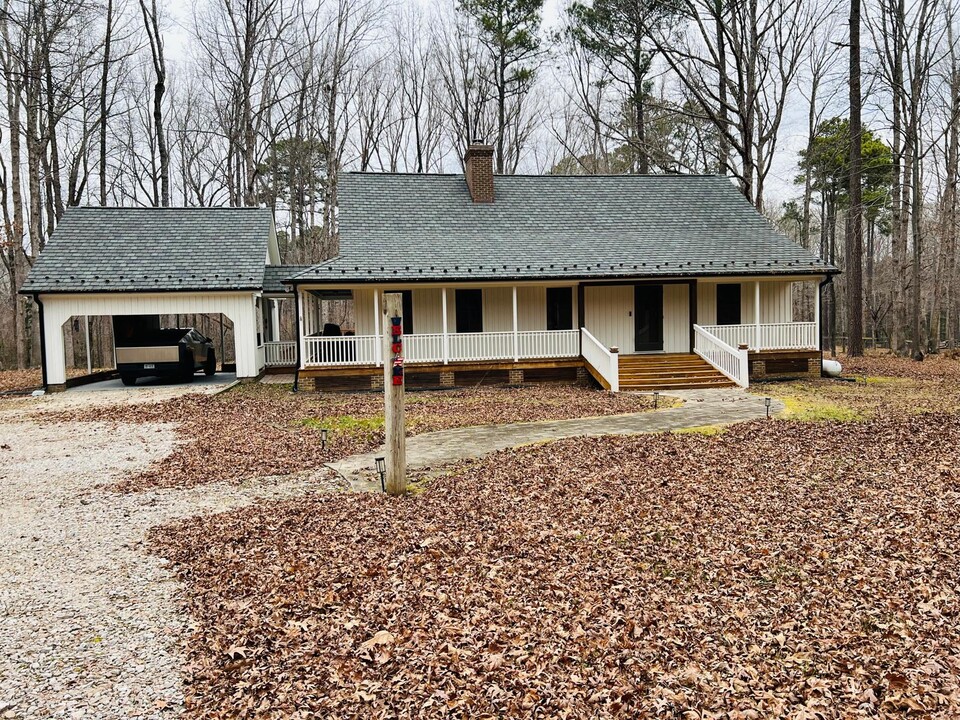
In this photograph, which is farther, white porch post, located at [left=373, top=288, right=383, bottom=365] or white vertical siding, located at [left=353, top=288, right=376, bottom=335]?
white vertical siding, located at [left=353, top=288, right=376, bottom=335]

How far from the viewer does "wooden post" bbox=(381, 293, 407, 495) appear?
6605mm

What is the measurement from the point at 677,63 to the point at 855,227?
8.83 metres

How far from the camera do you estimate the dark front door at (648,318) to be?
1830cm

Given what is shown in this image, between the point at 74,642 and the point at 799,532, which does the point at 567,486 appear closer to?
the point at 799,532

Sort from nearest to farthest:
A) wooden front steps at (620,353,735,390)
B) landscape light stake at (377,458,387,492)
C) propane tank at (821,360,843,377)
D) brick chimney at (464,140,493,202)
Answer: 1. landscape light stake at (377,458,387,492)
2. wooden front steps at (620,353,735,390)
3. propane tank at (821,360,843,377)
4. brick chimney at (464,140,493,202)

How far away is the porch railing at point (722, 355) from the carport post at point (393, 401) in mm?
11021

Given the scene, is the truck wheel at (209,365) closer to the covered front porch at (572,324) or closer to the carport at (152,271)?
the carport at (152,271)

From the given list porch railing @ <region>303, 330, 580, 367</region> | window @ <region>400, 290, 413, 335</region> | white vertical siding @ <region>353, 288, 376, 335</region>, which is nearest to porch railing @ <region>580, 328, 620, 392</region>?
porch railing @ <region>303, 330, 580, 367</region>

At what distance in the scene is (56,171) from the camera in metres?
25.8

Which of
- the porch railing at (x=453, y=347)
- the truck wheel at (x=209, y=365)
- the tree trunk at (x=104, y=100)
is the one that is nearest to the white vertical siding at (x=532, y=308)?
the porch railing at (x=453, y=347)

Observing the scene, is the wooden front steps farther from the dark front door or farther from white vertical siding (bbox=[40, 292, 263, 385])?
white vertical siding (bbox=[40, 292, 263, 385])

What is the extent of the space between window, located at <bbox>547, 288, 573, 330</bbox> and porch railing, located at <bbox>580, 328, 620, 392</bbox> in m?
1.38

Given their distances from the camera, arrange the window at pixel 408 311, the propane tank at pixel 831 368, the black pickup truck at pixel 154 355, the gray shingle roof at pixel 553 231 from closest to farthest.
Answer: the gray shingle roof at pixel 553 231 < the propane tank at pixel 831 368 < the window at pixel 408 311 < the black pickup truck at pixel 154 355

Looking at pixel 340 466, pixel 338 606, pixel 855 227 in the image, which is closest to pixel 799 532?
pixel 338 606
